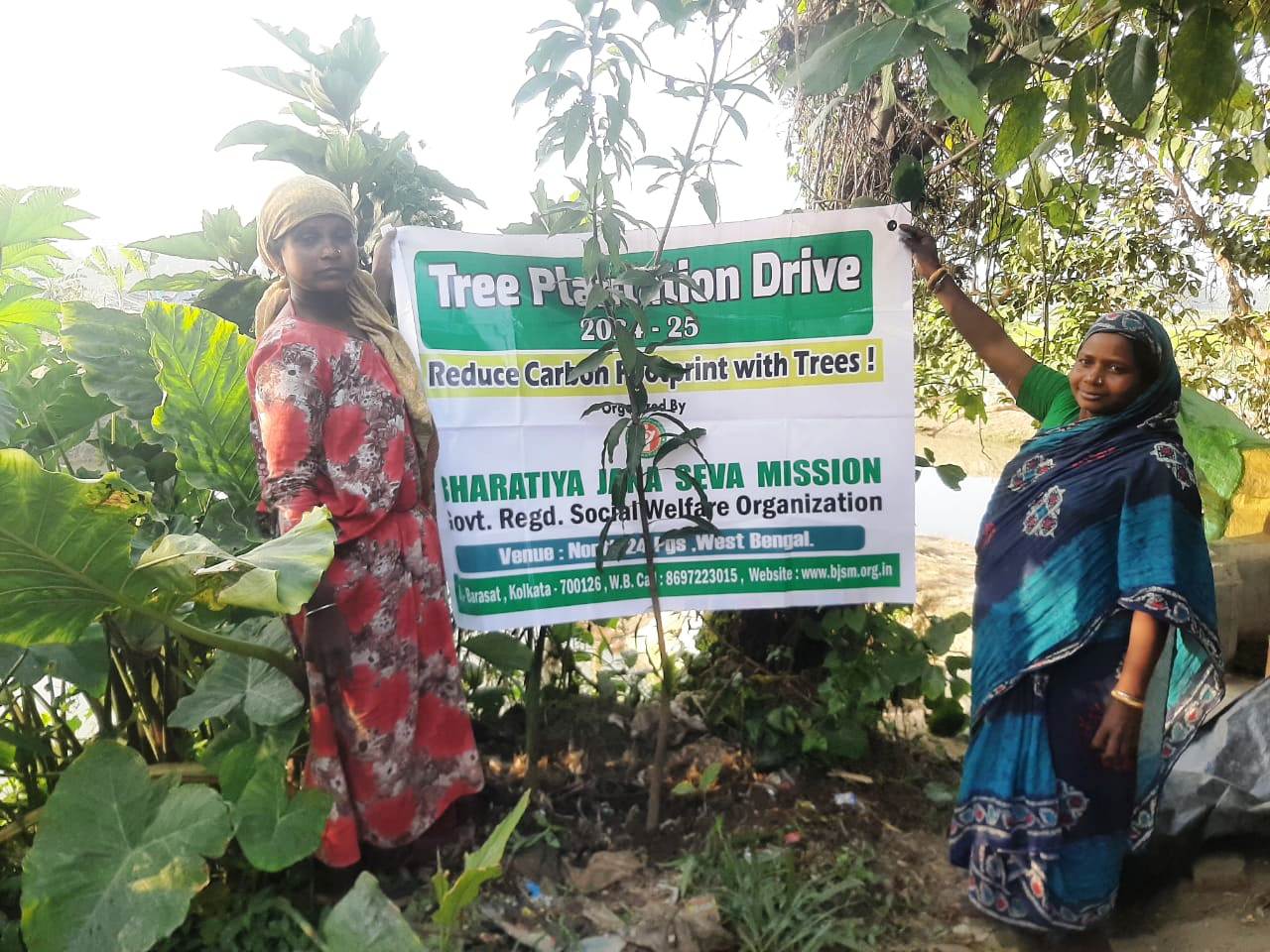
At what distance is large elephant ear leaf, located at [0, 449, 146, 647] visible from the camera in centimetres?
140

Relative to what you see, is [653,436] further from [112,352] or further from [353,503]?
[112,352]

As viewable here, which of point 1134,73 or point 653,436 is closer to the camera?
point 1134,73

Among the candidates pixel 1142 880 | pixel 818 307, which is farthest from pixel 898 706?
pixel 818 307

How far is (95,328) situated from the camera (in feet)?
6.84

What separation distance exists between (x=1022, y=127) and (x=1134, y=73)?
209 mm

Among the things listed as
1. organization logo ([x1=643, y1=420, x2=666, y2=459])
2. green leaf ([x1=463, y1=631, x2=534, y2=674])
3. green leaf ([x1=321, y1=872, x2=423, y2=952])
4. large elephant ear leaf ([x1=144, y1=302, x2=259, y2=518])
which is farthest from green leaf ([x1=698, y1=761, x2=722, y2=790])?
large elephant ear leaf ([x1=144, y1=302, x2=259, y2=518])

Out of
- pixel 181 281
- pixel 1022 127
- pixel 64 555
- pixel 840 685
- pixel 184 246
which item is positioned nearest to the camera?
pixel 64 555

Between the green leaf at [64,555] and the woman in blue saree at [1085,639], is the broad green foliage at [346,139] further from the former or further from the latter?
the woman in blue saree at [1085,639]

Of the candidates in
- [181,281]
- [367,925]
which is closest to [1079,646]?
[367,925]

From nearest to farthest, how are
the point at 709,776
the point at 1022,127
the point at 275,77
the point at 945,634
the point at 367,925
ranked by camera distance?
the point at 367,925, the point at 1022,127, the point at 275,77, the point at 709,776, the point at 945,634

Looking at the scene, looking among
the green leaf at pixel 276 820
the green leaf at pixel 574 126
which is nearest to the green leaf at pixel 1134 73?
the green leaf at pixel 574 126

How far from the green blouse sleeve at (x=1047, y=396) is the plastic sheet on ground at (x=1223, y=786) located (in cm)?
116

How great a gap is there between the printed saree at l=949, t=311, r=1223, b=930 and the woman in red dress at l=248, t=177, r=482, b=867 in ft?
4.53

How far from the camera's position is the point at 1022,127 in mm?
1719
